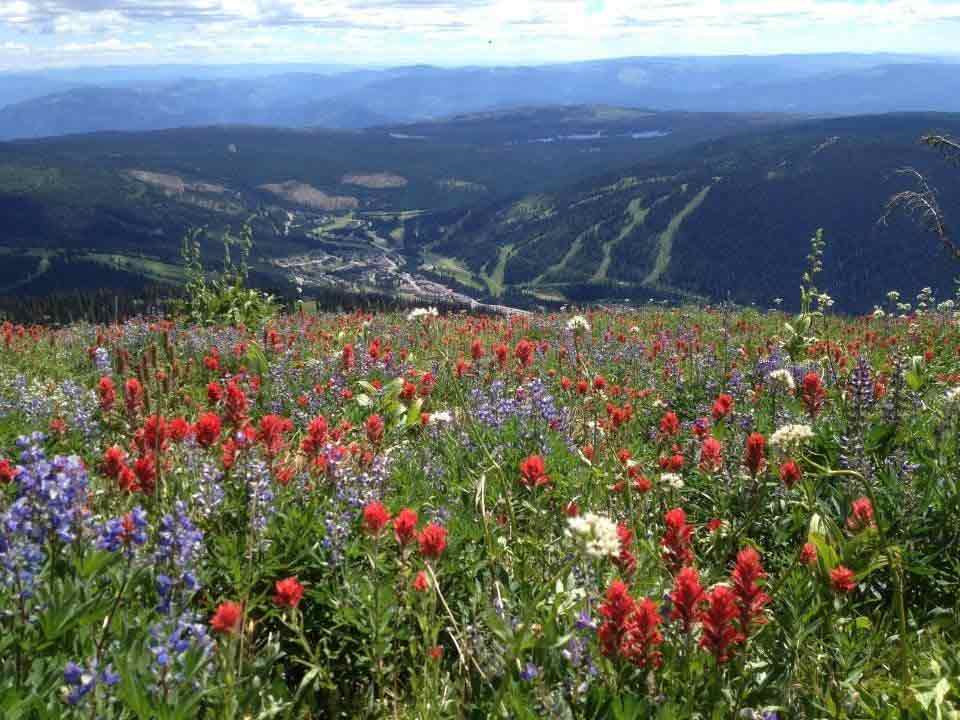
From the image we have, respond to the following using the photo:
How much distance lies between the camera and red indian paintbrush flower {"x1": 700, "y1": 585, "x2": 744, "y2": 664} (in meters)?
2.56

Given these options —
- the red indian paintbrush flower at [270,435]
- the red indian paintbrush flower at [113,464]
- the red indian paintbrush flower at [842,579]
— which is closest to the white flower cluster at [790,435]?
the red indian paintbrush flower at [842,579]

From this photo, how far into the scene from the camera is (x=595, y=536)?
8.74ft

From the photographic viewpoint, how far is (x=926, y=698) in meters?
2.92

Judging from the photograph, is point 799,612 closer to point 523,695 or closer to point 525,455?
point 523,695

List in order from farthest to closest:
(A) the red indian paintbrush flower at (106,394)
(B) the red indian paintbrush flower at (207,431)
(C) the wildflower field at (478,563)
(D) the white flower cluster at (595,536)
A: 1. (A) the red indian paintbrush flower at (106,394)
2. (B) the red indian paintbrush flower at (207,431)
3. (C) the wildflower field at (478,563)
4. (D) the white flower cluster at (595,536)

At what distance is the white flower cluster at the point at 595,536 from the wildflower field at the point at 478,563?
16 millimetres

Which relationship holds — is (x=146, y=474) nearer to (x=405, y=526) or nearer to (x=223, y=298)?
(x=405, y=526)

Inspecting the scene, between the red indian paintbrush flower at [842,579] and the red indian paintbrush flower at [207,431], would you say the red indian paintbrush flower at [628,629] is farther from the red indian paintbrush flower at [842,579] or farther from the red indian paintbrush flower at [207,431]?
the red indian paintbrush flower at [207,431]

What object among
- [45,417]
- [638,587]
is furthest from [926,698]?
[45,417]

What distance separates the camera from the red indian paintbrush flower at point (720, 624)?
2.56m

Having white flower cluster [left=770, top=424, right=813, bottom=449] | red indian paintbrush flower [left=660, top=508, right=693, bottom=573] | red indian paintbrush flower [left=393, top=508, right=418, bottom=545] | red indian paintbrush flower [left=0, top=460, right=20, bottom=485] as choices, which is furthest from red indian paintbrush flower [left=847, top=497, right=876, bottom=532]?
red indian paintbrush flower [left=0, top=460, right=20, bottom=485]

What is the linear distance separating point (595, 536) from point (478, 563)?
5.13 feet

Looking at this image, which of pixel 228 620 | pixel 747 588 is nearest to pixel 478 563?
pixel 747 588

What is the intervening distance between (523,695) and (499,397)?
13.3ft
